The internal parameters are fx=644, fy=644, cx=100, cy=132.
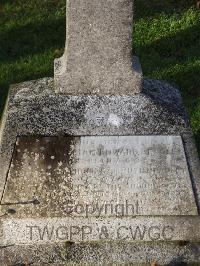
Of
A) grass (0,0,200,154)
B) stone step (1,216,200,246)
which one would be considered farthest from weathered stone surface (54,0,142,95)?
grass (0,0,200,154)

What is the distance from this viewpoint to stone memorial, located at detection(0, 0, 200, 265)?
419cm

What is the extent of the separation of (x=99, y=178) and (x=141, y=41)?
408cm

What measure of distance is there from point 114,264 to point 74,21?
1.61 m

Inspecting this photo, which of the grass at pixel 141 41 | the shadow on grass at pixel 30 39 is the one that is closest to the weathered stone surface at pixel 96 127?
the grass at pixel 141 41

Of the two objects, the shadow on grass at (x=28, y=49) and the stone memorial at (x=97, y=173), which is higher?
the stone memorial at (x=97, y=173)

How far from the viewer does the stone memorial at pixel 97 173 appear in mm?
4191

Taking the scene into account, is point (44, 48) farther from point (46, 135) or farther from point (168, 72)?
point (46, 135)

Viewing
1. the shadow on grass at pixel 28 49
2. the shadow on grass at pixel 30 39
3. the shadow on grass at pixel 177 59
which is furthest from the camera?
the shadow on grass at pixel 30 39

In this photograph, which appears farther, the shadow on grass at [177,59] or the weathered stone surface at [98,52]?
the shadow on grass at [177,59]

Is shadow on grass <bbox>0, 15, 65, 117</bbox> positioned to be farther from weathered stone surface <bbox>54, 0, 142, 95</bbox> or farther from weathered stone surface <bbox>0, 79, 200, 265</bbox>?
weathered stone surface <bbox>54, 0, 142, 95</bbox>

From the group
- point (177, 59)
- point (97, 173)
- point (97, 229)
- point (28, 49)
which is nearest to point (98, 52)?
point (97, 173)

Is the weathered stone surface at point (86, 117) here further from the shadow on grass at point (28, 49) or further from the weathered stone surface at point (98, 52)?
the shadow on grass at point (28, 49)

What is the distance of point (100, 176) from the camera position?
4.26m

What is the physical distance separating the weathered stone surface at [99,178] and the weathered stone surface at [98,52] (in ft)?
1.23
